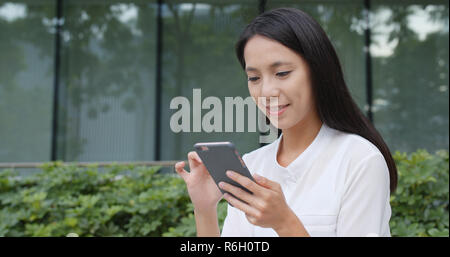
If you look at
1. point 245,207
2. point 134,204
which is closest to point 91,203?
point 134,204

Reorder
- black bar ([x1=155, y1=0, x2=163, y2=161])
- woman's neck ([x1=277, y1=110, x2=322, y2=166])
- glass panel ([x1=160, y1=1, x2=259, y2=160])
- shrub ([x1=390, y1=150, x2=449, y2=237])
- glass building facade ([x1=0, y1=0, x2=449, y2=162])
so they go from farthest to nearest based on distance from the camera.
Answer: black bar ([x1=155, y1=0, x2=163, y2=161]), glass panel ([x1=160, y1=1, x2=259, y2=160]), glass building facade ([x1=0, y1=0, x2=449, y2=162]), shrub ([x1=390, y1=150, x2=449, y2=237]), woman's neck ([x1=277, y1=110, x2=322, y2=166])

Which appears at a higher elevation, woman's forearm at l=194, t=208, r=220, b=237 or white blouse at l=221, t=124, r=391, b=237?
white blouse at l=221, t=124, r=391, b=237

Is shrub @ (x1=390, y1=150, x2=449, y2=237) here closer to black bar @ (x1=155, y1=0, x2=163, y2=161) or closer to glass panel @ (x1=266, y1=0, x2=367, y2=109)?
Answer: glass panel @ (x1=266, y1=0, x2=367, y2=109)

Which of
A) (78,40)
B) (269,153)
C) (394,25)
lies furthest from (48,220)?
(394,25)

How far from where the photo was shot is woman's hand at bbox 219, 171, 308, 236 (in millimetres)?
821

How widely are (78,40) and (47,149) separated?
1506mm

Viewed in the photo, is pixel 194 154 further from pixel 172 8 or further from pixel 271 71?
pixel 172 8

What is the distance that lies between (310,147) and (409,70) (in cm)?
481

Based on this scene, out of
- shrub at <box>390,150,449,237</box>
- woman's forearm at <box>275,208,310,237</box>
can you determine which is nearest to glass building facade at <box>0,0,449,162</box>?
shrub at <box>390,150,449,237</box>

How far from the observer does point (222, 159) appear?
0.86m

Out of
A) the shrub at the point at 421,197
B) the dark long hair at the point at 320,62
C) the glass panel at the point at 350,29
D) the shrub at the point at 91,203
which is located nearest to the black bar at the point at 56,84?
the shrub at the point at 91,203

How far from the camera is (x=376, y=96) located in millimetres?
5449

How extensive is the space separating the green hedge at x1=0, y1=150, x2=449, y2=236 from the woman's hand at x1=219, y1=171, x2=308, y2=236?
1472 millimetres

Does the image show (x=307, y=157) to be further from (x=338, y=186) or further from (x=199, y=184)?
(x=199, y=184)
